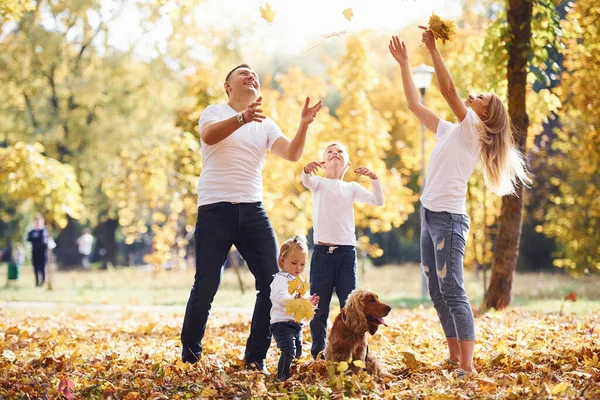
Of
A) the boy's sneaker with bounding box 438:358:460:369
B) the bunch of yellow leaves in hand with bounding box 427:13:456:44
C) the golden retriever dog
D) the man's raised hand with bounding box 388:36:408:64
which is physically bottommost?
the boy's sneaker with bounding box 438:358:460:369

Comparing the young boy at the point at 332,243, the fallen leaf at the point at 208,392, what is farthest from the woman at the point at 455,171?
the fallen leaf at the point at 208,392

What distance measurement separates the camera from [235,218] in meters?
5.51

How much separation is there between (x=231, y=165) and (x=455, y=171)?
1590 mm

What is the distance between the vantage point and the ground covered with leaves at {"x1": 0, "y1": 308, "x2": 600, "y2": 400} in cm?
462

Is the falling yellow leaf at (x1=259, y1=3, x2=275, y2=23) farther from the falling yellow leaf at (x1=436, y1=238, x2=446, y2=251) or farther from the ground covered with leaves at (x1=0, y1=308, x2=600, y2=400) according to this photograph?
the ground covered with leaves at (x1=0, y1=308, x2=600, y2=400)

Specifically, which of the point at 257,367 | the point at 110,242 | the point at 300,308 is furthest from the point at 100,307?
the point at 110,242

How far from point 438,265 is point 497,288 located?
6.26 meters

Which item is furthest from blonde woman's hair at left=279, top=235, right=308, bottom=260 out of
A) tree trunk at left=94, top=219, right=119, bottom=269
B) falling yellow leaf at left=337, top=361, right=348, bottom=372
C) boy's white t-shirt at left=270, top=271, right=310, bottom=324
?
tree trunk at left=94, top=219, right=119, bottom=269

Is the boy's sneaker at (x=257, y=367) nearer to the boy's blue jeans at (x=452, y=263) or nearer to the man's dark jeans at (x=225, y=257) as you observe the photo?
the man's dark jeans at (x=225, y=257)

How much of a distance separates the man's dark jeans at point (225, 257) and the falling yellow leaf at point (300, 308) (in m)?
0.60

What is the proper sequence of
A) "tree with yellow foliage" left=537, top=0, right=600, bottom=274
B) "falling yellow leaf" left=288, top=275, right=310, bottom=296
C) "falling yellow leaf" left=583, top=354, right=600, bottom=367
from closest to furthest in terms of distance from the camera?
"falling yellow leaf" left=288, top=275, right=310, bottom=296
"falling yellow leaf" left=583, top=354, right=600, bottom=367
"tree with yellow foliage" left=537, top=0, right=600, bottom=274

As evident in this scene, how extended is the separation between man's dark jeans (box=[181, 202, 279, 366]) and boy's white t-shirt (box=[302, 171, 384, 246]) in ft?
2.76

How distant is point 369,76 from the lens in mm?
19000

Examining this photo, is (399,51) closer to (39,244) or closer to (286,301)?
(286,301)
